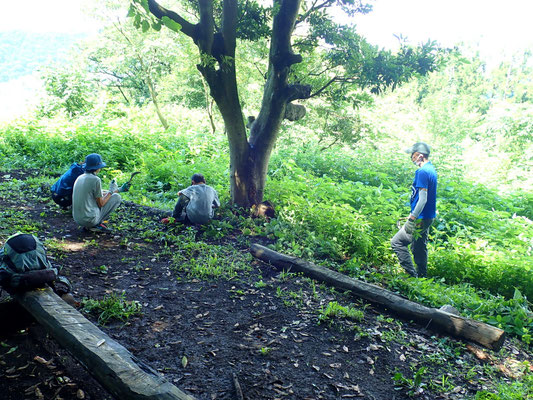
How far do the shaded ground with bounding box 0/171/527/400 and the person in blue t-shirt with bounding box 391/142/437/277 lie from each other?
1459mm

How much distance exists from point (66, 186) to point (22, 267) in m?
4.03

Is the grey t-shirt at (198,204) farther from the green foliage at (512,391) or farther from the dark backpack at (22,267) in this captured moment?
the green foliage at (512,391)

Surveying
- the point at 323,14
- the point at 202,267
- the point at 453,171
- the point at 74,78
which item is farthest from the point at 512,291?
the point at 74,78

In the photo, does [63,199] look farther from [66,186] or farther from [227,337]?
[227,337]

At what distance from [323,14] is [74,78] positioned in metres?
14.9

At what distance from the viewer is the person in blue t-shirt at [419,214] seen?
5.86 m

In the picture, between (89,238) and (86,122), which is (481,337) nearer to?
(89,238)

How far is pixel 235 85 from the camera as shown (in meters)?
7.43

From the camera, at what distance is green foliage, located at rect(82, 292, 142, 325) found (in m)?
3.93

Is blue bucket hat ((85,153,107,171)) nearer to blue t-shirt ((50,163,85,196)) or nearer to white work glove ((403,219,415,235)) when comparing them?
blue t-shirt ((50,163,85,196))

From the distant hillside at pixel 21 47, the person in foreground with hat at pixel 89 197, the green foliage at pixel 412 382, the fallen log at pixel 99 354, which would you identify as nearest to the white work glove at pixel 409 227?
the green foliage at pixel 412 382

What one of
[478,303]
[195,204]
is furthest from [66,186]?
[478,303]

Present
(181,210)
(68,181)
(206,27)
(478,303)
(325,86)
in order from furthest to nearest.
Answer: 1. (325,86)
2. (181,210)
3. (68,181)
4. (206,27)
5. (478,303)

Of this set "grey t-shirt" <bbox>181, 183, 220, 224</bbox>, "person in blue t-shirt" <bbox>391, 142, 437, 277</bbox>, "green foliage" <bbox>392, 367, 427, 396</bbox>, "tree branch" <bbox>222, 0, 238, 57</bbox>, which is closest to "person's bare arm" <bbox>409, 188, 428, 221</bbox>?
"person in blue t-shirt" <bbox>391, 142, 437, 277</bbox>
